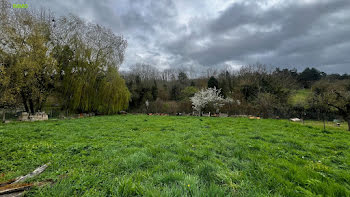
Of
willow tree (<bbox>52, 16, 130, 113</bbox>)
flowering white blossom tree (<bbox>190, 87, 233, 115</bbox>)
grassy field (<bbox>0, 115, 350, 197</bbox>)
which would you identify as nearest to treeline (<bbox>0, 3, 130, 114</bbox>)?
willow tree (<bbox>52, 16, 130, 113</bbox>)

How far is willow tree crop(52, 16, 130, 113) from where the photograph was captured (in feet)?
45.9

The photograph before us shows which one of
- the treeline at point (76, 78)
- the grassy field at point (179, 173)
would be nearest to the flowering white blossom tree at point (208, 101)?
the treeline at point (76, 78)

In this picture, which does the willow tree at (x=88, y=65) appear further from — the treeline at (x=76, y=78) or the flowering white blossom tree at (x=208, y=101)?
the flowering white blossom tree at (x=208, y=101)

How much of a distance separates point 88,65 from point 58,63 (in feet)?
8.61

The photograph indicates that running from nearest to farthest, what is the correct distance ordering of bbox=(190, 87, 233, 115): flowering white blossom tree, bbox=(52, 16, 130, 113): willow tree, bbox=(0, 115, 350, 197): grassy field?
bbox=(0, 115, 350, 197): grassy field → bbox=(52, 16, 130, 113): willow tree → bbox=(190, 87, 233, 115): flowering white blossom tree

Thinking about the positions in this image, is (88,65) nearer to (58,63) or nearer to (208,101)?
(58,63)

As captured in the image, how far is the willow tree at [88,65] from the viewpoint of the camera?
1400 cm

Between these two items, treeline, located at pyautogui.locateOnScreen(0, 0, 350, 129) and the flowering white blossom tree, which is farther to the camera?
the flowering white blossom tree

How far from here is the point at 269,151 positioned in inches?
133

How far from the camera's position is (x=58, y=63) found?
43.5ft

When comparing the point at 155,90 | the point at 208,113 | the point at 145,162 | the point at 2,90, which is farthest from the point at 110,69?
the point at 145,162

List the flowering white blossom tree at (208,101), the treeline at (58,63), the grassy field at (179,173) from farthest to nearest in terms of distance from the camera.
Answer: the flowering white blossom tree at (208,101) < the treeline at (58,63) < the grassy field at (179,173)

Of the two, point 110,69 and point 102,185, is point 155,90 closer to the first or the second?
point 110,69

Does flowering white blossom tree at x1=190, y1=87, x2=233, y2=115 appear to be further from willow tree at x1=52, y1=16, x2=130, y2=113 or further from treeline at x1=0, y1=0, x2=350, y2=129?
willow tree at x1=52, y1=16, x2=130, y2=113
